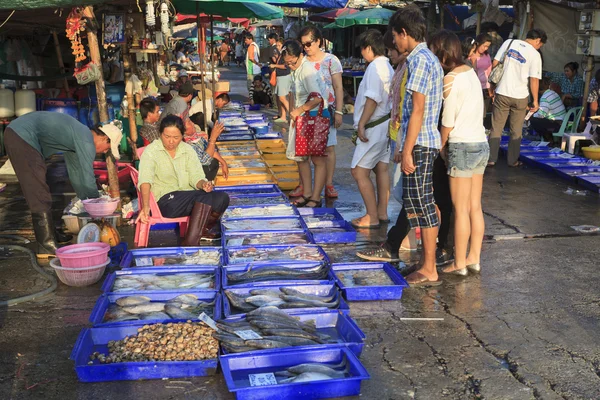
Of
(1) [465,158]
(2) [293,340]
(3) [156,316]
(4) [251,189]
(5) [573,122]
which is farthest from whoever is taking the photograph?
(5) [573,122]

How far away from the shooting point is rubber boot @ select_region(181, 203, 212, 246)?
6496mm

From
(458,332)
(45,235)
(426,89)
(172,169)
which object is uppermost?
(426,89)

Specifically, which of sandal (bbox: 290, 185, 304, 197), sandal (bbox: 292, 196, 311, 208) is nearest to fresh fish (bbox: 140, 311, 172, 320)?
sandal (bbox: 292, 196, 311, 208)

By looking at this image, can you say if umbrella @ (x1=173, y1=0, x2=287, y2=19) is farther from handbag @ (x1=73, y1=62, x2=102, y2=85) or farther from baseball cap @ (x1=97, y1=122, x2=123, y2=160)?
baseball cap @ (x1=97, y1=122, x2=123, y2=160)

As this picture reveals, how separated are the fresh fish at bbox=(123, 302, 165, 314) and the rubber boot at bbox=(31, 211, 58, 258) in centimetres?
211

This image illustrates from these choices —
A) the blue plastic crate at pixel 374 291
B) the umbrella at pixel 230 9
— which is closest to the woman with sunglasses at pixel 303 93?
the blue plastic crate at pixel 374 291

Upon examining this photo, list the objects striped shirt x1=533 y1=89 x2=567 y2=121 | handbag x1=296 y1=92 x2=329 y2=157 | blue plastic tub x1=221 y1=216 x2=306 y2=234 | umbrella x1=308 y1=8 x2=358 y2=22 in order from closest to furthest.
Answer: blue plastic tub x1=221 y1=216 x2=306 y2=234 → handbag x1=296 y1=92 x2=329 y2=157 → striped shirt x1=533 y1=89 x2=567 y2=121 → umbrella x1=308 y1=8 x2=358 y2=22

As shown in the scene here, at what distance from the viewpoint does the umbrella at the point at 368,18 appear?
20.0 metres

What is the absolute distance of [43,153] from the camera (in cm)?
642

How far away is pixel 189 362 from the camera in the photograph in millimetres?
3988

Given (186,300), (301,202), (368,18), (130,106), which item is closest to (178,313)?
(186,300)

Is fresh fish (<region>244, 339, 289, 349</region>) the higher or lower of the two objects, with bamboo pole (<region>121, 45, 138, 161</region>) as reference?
lower

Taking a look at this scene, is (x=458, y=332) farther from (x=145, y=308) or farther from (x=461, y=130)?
(x=145, y=308)

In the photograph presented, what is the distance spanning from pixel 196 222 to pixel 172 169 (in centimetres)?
61
